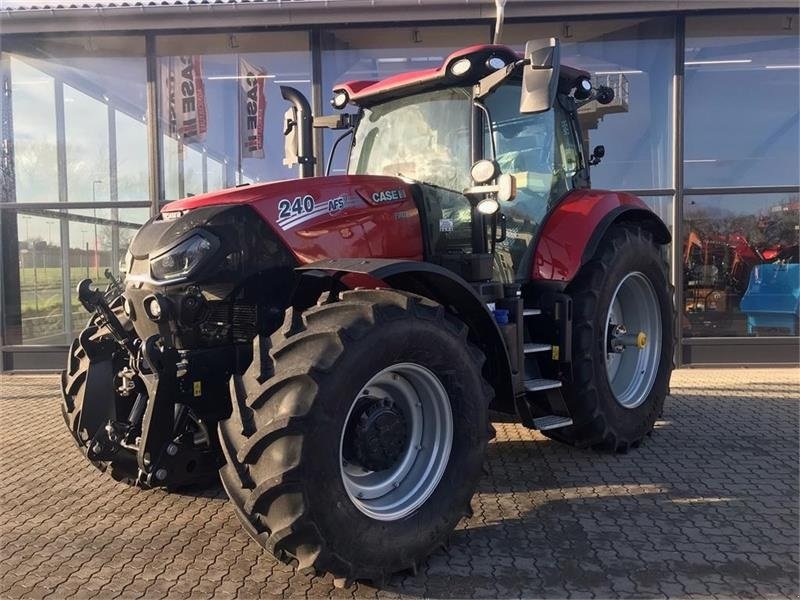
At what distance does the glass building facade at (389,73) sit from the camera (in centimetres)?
847

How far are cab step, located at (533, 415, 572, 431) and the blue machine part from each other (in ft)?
17.9

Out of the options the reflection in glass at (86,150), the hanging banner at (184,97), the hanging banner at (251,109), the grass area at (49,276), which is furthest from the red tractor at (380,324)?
the grass area at (49,276)

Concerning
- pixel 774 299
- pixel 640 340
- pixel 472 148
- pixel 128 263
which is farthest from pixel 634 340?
pixel 774 299

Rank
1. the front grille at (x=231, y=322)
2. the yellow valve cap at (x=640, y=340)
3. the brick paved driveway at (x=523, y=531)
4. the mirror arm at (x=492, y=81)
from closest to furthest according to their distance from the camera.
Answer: the brick paved driveway at (x=523, y=531), the front grille at (x=231, y=322), the mirror arm at (x=492, y=81), the yellow valve cap at (x=640, y=340)

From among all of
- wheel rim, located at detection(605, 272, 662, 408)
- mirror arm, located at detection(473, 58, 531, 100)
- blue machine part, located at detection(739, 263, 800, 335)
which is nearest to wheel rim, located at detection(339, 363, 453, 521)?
mirror arm, located at detection(473, 58, 531, 100)

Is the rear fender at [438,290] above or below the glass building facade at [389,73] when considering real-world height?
below

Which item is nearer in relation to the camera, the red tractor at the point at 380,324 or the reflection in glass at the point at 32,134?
the red tractor at the point at 380,324

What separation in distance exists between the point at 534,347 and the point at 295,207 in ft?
5.99

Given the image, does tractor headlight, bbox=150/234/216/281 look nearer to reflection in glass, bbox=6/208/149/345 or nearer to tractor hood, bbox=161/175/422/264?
tractor hood, bbox=161/175/422/264

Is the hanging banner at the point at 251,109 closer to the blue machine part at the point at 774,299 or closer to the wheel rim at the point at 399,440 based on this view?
the wheel rim at the point at 399,440

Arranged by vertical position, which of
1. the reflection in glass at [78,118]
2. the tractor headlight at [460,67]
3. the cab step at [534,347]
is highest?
the reflection in glass at [78,118]

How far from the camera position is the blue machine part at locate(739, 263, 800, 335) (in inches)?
339

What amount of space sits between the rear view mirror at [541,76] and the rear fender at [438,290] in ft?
3.29

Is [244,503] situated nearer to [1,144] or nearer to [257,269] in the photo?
[257,269]
